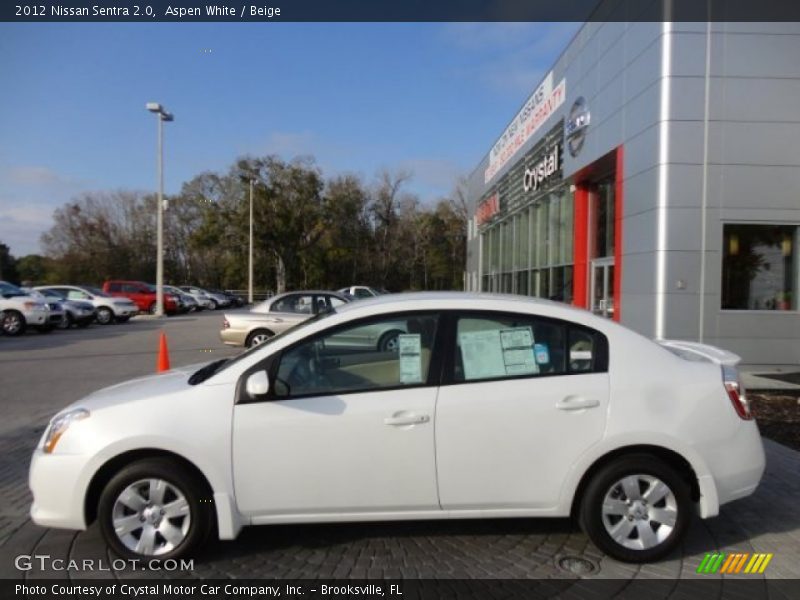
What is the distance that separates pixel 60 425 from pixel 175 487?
84 centimetres

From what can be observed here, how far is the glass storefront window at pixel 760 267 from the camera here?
11.6 m

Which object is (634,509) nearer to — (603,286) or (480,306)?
(480,306)

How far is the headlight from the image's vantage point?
12.3 feet

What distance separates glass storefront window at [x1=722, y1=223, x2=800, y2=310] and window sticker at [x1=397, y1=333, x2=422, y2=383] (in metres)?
9.78

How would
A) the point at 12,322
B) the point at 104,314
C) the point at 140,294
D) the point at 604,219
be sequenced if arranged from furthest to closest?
the point at 140,294, the point at 104,314, the point at 12,322, the point at 604,219

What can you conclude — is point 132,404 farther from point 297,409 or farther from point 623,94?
point 623,94

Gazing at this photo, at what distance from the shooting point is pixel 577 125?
16.3 metres

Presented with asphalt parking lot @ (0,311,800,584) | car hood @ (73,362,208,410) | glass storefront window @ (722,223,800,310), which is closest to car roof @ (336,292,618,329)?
car hood @ (73,362,208,410)

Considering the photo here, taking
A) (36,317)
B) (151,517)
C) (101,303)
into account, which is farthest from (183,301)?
(151,517)

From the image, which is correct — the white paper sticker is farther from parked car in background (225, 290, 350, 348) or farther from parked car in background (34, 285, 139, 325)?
parked car in background (34, 285, 139, 325)

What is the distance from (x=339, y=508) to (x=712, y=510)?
7.47ft

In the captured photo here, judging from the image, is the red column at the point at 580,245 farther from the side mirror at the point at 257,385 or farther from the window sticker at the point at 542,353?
the side mirror at the point at 257,385

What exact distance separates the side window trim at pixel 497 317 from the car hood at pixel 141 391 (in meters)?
1.61

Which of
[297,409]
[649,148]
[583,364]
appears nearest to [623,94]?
[649,148]
